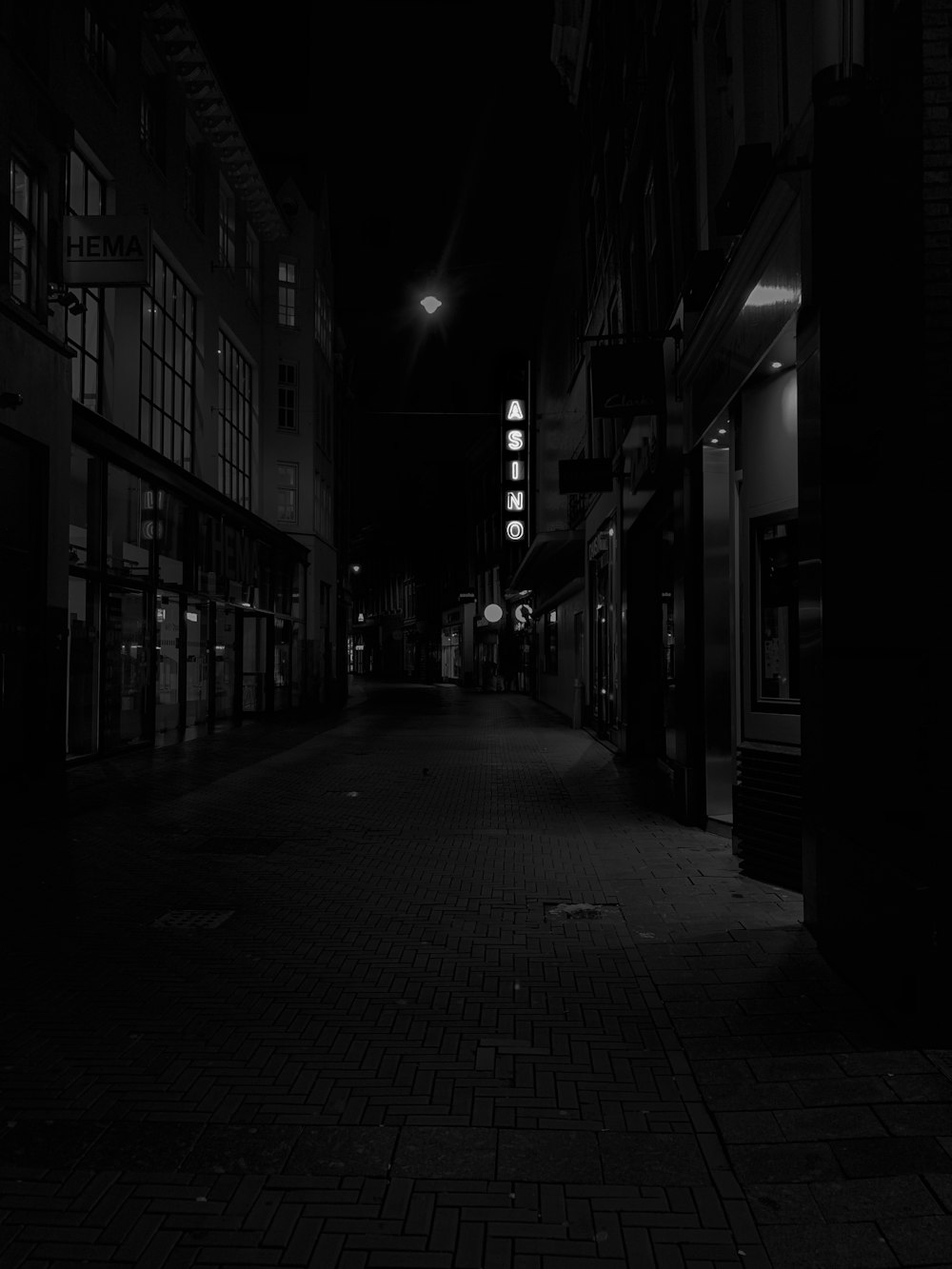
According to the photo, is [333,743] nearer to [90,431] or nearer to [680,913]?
[90,431]

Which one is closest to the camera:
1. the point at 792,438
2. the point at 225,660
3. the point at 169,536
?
the point at 792,438

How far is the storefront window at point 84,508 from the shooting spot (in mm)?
14453

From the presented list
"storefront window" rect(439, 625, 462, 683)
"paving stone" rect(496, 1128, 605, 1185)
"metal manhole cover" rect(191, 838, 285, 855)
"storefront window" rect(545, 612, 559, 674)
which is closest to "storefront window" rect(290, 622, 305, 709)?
"storefront window" rect(545, 612, 559, 674)

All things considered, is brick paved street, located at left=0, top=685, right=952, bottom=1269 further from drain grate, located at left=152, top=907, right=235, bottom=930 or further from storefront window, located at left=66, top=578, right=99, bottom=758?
storefront window, located at left=66, top=578, right=99, bottom=758

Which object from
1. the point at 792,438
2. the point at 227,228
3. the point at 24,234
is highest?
the point at 227,228

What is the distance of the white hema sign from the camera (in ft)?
106

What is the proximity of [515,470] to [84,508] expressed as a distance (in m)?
20.3

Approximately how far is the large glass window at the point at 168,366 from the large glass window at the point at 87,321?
1.79m

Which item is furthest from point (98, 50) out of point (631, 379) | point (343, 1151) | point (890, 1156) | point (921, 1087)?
point (890, 1156)

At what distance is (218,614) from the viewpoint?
22.7 m

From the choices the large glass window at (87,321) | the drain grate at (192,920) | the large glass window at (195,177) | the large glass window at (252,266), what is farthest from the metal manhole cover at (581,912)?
the large glass window at (252,266)

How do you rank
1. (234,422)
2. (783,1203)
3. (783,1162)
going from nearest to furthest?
(783,1203) → (783,1162) → (234,422)

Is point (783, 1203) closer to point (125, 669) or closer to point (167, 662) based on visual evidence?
point (125, 669)

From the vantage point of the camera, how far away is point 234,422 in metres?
27.3
